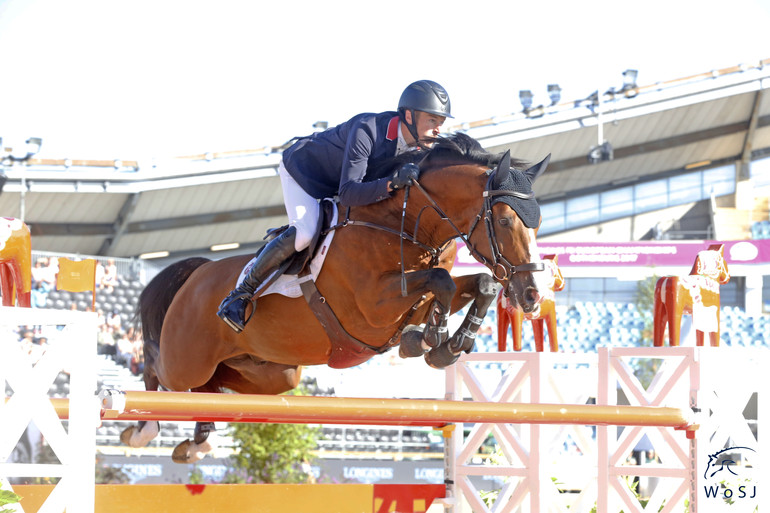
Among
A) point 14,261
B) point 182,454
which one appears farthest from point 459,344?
point 14,261

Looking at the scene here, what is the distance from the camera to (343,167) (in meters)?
3.29

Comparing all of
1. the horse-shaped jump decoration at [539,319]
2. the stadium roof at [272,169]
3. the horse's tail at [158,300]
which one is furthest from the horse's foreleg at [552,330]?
the stadium roof at [272,169]

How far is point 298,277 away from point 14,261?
1374 millimetres

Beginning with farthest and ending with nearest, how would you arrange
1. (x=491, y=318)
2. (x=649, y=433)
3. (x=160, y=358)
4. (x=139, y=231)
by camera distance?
1. (x=139, y=231)
2. (x=491, y=318)
3. (x=160, y=358)
4. (x=649, y=433)

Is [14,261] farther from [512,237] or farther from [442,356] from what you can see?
[512,237]

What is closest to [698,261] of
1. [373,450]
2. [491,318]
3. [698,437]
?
[698,437]

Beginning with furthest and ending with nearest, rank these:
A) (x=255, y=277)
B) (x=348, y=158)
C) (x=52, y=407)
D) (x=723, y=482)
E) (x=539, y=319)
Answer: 1. (x=539, y=319)
2. (x=255, y=277)
3. (x=348, y=158)
4. (x=723, y=482)
5. (x=52, y=407)

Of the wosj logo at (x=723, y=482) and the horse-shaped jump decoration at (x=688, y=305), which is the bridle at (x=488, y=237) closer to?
the wosj logo at (x=723, y=482)

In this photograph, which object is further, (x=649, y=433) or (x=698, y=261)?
(x=698, y=261)

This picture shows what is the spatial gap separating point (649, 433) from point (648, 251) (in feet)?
42.4

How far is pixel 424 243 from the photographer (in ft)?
10.4

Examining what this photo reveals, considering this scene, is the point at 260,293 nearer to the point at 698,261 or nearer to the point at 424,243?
the point at 424,243

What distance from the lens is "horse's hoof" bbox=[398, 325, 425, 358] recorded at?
10.0 ft

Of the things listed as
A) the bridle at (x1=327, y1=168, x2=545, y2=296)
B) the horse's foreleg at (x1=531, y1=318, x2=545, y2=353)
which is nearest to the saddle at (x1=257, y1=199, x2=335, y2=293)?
the bridle at (x1=327, y1=168, x2=545, y2=296)
